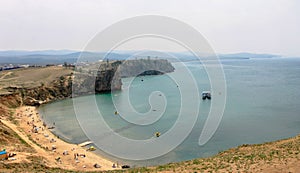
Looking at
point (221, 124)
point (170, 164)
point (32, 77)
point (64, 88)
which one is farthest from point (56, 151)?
point (32, 77)

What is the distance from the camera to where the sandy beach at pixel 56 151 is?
28.2m

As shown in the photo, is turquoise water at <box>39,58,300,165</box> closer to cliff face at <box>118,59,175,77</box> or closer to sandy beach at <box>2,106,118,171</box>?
sandy beach at <box>2,106,118,171</box>

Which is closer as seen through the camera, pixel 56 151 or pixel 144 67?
pixel 56 151

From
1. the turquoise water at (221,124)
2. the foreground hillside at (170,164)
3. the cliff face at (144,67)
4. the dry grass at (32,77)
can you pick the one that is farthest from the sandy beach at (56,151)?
the cliff face at (144,67)

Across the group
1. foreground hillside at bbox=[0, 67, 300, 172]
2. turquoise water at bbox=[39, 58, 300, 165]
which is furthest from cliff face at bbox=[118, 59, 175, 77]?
turquoise water at bbox=[39, 58, 300, 165]

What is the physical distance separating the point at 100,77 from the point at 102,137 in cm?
5546

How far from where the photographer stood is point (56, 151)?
1314 inches

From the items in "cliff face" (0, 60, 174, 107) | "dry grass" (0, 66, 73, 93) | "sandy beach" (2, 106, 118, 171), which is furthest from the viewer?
"dry grass" (0, 66, 73, 93)

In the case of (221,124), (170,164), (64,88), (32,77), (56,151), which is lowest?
(56,151)

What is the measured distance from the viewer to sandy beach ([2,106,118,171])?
28.2 metres

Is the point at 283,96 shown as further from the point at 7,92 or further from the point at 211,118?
the point at 7,92

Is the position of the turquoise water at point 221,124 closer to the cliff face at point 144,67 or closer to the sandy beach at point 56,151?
the sandy beach at point 56,151

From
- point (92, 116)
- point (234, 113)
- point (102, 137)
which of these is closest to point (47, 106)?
point (92, 116)

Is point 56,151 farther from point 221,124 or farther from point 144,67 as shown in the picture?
point 144,67
